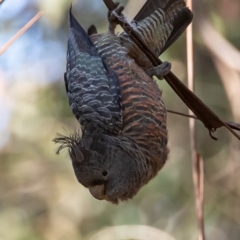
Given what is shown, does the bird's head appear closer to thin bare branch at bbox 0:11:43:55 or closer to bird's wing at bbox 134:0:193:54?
thin bare branch at bbox 0:11:43:55

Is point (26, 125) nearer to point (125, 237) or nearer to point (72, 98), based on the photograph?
point (125, 237)

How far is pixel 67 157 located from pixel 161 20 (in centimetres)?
152

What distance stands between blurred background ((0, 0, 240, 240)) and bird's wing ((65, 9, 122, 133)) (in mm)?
1493

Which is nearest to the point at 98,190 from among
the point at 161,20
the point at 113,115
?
the point at 113,115

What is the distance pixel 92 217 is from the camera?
3.55m

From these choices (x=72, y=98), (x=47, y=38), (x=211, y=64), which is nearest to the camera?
(x=72, y=98)

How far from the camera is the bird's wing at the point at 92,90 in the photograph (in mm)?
1666

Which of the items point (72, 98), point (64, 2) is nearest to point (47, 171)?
point (64, 2)

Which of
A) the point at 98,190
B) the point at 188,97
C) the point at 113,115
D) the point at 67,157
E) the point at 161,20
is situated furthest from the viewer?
the point at 67,157

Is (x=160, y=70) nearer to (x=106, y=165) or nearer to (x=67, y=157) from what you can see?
(x=106, y=165)

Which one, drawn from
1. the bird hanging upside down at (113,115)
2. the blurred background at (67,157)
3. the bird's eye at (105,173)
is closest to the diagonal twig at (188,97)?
the bird hanging upside down at (113,115)

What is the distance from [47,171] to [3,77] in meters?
0.82

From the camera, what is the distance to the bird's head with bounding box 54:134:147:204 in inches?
60.2

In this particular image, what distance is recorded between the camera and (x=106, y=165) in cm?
156
